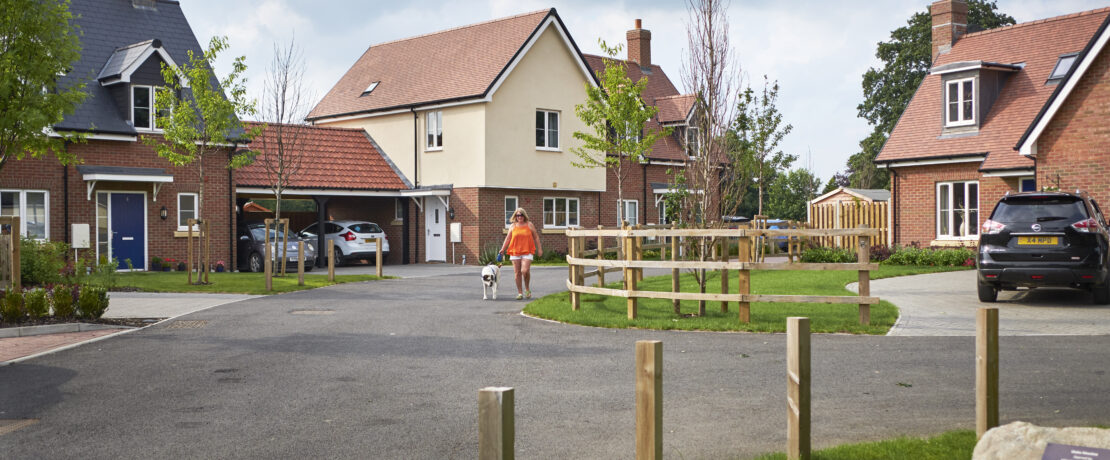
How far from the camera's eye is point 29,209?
24.2 m

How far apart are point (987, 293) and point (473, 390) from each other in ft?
33.7

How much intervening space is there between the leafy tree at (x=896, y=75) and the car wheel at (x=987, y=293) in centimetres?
3865

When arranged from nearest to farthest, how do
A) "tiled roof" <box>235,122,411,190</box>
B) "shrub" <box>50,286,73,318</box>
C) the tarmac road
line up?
the tarmac road, "shrub" <box>50,286,73,318</box>, "tiled roof" <box>235,122,411,190</box>

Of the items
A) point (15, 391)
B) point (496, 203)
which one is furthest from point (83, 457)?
point (496, 203)

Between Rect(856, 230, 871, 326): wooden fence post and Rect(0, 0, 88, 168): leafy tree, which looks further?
Rect(0, 0, 88, 168): leafy tree

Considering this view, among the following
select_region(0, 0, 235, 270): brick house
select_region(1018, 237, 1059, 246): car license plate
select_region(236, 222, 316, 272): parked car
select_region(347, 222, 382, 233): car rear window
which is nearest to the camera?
select_region(1018, 237, 1059, 246): car license plate

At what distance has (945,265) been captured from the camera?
2484 centimetres

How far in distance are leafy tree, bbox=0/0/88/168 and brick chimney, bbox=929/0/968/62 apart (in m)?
26.1

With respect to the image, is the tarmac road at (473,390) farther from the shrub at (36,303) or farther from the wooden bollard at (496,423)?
the wooden bollard at (496,423)

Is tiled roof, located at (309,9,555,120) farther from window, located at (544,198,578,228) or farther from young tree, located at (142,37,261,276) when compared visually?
young tree, located at (142,37,261,276)

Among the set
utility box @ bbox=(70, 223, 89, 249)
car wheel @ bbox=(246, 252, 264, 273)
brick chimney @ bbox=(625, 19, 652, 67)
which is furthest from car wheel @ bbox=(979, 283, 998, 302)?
brick chimney @ bbox=(625, 19, 652, 67)

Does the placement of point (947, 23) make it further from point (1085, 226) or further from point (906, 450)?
point (906, 450)

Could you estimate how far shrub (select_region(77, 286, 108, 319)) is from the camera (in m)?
13.3

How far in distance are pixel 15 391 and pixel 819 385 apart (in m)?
7.00
